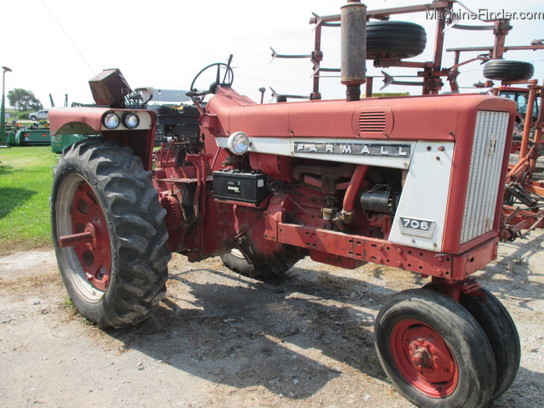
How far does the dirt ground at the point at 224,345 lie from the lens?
2791mm

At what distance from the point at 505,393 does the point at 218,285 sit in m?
2.66

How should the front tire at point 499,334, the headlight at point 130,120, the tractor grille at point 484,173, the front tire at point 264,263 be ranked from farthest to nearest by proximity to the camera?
1. the front tire at point 264,263
2. the headlight at point 130,120
3. the front tire at point 499,334
4. the tractor grille at point 484,173

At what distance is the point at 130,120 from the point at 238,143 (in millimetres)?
874

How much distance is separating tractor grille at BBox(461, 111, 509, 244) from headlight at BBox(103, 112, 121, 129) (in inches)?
96.7

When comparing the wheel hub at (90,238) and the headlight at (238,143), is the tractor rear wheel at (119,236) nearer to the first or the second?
the wheel hub at (90,238)

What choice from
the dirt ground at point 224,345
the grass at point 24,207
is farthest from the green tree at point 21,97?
the dirt ground at point 224,345

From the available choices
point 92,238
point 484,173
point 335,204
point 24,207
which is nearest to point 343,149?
point 335,204

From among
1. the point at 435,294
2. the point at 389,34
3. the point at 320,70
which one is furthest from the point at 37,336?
the point at 320,70

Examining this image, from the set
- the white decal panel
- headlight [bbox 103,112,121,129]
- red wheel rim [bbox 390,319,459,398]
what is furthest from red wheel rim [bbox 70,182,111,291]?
red wheel rim [bbox 390,319,459,398]

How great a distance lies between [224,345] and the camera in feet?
11.1

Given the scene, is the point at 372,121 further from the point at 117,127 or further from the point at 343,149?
the point at 117,127

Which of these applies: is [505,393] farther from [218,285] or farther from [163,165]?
[163,165]

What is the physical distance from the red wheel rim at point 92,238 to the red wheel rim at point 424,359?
7.00 ft

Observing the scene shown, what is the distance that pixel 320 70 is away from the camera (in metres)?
7.29
